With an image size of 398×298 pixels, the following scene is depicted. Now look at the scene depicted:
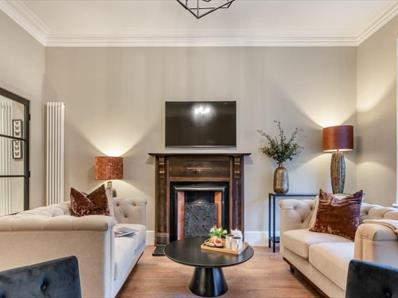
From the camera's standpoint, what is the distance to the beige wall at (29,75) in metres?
3.40

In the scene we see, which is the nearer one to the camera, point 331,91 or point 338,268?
point 338,268

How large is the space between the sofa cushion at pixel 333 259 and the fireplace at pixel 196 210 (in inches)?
→ 68.8

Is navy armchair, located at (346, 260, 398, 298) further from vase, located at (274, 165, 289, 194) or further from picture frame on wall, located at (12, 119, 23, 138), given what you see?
picture frame on wall, located at (12, 119, 23, 138)

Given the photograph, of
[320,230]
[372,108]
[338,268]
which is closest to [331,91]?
[372,108]

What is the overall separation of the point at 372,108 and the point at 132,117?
3.58 m

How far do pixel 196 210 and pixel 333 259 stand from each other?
225 centimetres

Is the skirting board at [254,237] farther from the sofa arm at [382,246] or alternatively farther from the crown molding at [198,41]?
the crown molding at [198,41]

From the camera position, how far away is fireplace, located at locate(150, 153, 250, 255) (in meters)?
4.11

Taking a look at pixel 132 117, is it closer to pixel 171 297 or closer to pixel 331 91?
pixel 171 297

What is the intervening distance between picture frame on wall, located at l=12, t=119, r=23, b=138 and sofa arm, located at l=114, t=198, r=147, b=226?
5.29 ft

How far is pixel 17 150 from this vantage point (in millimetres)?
3686

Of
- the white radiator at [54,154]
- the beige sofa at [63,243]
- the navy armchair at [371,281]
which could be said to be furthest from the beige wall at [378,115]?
the white radiator at [54,154]

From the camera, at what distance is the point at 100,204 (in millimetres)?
3008

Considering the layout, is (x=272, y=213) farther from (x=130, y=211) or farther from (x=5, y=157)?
(x=5, y=157)
